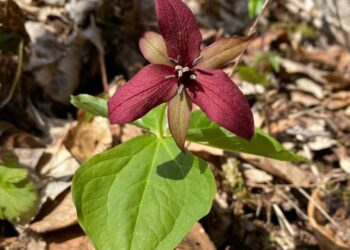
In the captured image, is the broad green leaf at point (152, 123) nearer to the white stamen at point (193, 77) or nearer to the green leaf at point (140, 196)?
the green leaf at point (140, 196)

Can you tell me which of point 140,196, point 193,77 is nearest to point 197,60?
point 193,77

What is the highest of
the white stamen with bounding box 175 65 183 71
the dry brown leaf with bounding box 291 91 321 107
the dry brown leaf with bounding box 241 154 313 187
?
the white stamen with bounding box 175 65 183 71

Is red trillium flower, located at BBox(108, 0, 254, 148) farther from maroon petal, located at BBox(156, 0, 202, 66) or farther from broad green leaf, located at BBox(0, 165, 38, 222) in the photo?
broad green leaf, located at BBox(0, 165, 38, 222)

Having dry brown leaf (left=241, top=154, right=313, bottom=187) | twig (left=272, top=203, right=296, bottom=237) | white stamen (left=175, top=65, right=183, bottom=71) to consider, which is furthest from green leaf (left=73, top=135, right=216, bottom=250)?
dry brown leaf (left=241, top=154, right=313, bottom=187)

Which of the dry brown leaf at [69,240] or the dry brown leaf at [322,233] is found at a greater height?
the dry brown leaf at [69,240]

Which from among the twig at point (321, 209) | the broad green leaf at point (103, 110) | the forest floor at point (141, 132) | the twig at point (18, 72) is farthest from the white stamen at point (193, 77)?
the twig at point (321, 209)
